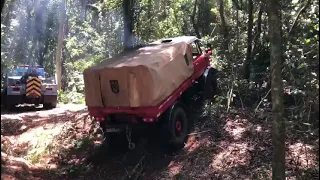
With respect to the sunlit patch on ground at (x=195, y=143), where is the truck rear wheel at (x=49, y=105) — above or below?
above

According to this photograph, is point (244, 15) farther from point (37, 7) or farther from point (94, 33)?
point (37, 7)

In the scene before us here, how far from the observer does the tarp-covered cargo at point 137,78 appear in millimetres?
7883

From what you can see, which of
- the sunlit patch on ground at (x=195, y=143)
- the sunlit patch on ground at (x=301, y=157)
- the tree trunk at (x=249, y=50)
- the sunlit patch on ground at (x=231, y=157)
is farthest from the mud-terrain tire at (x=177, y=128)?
the tree trunk at (x=249, y=50)

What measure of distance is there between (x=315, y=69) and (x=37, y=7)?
91.7 ft

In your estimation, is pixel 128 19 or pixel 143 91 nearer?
pixel 143 91

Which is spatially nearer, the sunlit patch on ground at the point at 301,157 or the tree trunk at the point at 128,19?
the sunlit patch on ground at the point at 301,157

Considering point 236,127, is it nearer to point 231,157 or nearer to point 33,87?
point 231,157

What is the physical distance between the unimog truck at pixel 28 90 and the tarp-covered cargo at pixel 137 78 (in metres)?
7.90

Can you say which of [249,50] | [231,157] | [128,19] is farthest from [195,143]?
[128,19]

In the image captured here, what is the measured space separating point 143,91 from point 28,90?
369 inches

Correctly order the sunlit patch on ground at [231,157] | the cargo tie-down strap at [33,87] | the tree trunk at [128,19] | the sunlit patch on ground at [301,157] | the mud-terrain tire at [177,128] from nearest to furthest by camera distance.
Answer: the sunlit patch on ground at [301,157] → the sunlit patch on ground at [231,157] → the mud-terrain tire at [177,128] → the tree trunk at [128,19] → the cargo tie-down strap at [33,87]

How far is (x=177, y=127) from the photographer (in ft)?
29.2

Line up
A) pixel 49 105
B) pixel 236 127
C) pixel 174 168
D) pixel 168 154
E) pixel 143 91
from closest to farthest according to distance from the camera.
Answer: pixel 143 91, pixel 174 168, pixel 168 154, pixel 236 127, pixel 49 105

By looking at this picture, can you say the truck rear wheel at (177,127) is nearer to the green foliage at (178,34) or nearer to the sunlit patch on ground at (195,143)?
the sunlit patch on ground at (195,143)
